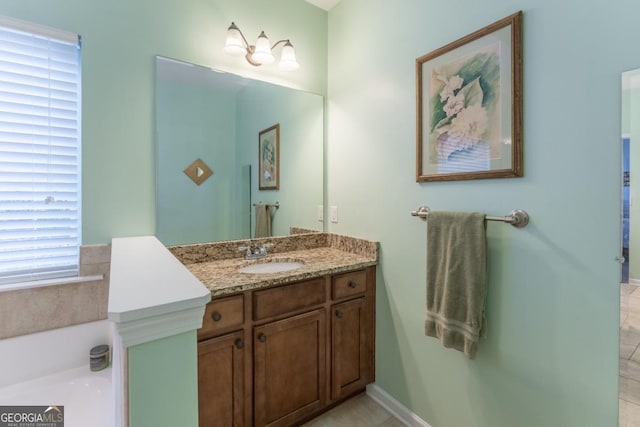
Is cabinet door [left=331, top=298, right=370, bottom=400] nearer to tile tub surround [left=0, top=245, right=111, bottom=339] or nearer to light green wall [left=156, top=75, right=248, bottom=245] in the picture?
light green wall [left=156, top=75, right=248, bottom=245]

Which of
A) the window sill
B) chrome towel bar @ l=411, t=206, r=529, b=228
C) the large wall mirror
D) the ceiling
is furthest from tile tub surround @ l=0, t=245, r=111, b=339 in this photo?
the ceiling

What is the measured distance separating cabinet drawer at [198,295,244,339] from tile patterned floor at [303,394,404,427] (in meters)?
0.82

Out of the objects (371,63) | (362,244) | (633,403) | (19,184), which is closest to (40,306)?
(19,184)

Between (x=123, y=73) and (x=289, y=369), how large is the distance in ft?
5.73

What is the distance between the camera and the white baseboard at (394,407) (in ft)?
Result: 5.54

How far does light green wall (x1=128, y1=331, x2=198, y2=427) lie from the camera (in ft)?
1.77

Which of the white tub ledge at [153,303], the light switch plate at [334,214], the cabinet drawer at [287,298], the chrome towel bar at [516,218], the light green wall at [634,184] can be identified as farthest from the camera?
the light switch plate at [334,214]

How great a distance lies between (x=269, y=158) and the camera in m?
2.06

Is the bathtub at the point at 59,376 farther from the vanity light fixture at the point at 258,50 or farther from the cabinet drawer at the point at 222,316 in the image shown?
the vanity light fixture at the point at 258,50

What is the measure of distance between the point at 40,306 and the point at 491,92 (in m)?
2.23

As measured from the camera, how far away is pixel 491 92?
4.26ft

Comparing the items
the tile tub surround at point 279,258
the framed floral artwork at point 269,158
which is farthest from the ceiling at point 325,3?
the tile tub surround at point 279,258

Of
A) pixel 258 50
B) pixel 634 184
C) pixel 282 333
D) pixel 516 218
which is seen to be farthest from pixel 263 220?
pixel 634 184

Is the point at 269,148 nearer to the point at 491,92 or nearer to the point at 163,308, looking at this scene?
the point at 491,92
